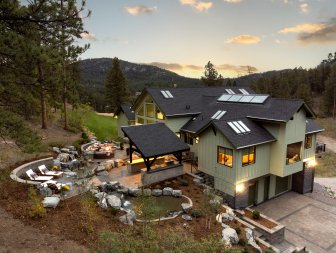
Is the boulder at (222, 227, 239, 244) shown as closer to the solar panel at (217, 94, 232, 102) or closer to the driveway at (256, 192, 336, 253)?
the driveway at (256, 192, 336, 253)

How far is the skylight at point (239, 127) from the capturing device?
65.6 ft

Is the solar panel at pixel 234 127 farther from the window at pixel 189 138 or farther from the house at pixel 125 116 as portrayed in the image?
the house at pixel 125 116

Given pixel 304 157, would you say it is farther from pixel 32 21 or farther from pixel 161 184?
pixel 32 21

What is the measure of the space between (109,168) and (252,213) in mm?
13102

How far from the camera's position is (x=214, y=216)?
16312mm

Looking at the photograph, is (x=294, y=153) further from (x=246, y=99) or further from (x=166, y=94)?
(x=166, y=94)

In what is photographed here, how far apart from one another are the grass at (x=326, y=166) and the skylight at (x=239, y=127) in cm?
1834

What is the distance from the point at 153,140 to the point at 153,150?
1543mm

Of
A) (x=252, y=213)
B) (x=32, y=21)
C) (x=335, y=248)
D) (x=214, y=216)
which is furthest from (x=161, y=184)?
(x=32, y=21)

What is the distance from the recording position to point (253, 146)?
19797mm

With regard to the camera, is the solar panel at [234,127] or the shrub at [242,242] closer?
the shrub at [242,242]

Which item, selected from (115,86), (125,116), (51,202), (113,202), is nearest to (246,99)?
(113,202)

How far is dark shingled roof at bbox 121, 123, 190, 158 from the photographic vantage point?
20.8m

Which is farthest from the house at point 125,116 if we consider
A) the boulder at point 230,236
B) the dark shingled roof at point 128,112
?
the boulder at point 230,236
